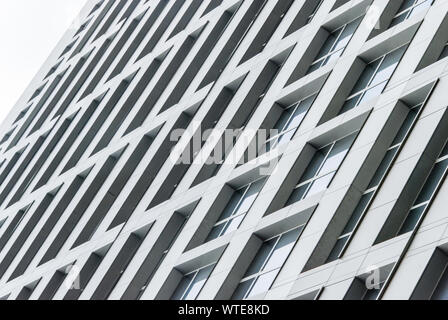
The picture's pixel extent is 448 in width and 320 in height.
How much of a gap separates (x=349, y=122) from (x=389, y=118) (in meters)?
2.20

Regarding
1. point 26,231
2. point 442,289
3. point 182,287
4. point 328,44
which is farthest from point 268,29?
point 442,289

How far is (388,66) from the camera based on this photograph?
3641 centimetres

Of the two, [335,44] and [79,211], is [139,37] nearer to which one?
[79,211]

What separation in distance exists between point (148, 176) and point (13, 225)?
13773 mm

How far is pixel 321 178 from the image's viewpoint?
1350 inches

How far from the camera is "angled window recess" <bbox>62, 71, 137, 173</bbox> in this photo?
54469 millimetres

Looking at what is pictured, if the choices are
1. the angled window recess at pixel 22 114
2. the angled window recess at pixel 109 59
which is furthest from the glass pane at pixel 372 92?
the angled window recess at pixel 22 114

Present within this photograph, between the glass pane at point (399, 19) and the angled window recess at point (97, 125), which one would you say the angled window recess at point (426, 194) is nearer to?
the glass pane at point (399, 19)

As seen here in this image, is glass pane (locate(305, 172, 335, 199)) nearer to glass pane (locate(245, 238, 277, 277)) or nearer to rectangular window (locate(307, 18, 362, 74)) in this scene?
glass pane (locate(245, 238, 277, 277))

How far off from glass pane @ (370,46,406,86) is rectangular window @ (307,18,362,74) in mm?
2890

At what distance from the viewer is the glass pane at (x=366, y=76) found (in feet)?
120


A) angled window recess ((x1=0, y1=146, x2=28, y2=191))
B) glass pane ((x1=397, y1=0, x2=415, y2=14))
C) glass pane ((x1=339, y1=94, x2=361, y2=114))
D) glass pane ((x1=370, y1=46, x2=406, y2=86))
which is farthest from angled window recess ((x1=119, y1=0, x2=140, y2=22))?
glass pane ((x1=339, y1=94, x2=361, y2=114))
